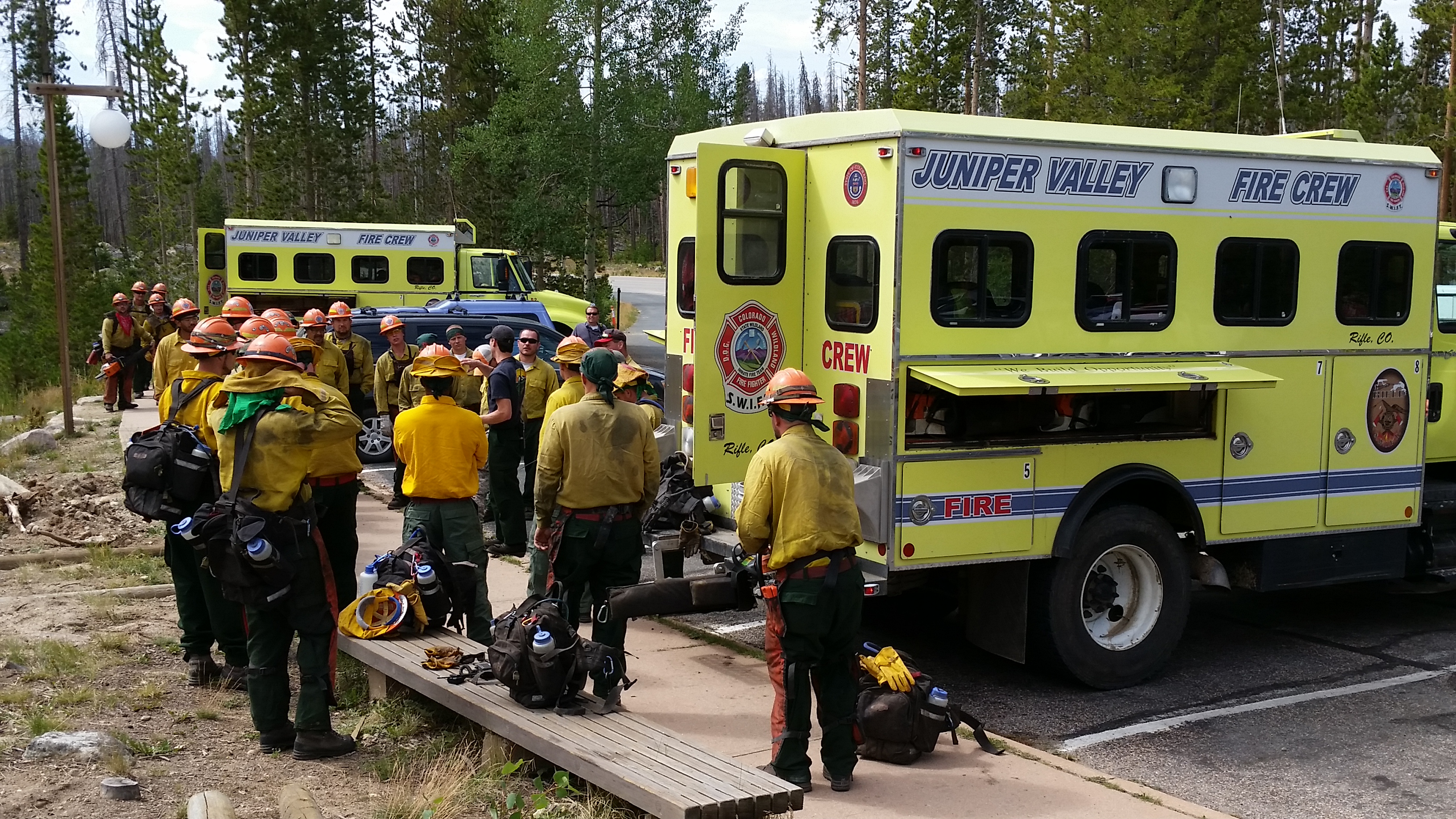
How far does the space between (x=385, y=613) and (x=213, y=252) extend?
892 inches

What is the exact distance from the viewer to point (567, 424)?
21.1ft

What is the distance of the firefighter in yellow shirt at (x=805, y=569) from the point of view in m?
5.51

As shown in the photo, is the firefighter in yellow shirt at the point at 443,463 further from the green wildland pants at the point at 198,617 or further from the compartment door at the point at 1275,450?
the compartment door at the point at 1275,450

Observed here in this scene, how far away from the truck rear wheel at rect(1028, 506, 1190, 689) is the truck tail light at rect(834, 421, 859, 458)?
1.35 m

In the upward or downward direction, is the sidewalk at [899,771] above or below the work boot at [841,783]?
below

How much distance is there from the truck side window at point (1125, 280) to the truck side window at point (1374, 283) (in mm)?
1464

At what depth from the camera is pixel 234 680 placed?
6988 mm

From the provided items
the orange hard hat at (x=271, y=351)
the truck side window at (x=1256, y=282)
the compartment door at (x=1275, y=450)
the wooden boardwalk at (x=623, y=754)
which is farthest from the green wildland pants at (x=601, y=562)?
the truck side window at (x=1256, y=282)

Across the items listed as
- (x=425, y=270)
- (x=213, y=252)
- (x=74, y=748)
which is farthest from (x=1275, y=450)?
(x=213, y=252)

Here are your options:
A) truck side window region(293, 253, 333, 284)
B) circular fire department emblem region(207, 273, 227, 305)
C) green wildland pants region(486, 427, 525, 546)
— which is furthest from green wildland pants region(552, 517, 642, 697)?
circular fire department emblem region(207, 273, 227, 305)

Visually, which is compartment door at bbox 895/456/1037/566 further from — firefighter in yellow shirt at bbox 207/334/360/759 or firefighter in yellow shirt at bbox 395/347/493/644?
firefighter in yellow shirt at bbox 207/334/360/759

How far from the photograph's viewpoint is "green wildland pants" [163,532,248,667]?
685 centimetres

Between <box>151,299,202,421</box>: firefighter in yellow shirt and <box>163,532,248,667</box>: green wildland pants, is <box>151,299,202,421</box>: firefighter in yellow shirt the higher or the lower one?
the higher one

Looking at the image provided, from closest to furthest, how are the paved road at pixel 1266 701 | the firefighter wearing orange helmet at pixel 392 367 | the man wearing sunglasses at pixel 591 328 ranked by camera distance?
the paved road at pixel 1266 701
the firefighter wearing orange helmet at pixel 392 367
the man wearing sunglasses at pixel 591 328
